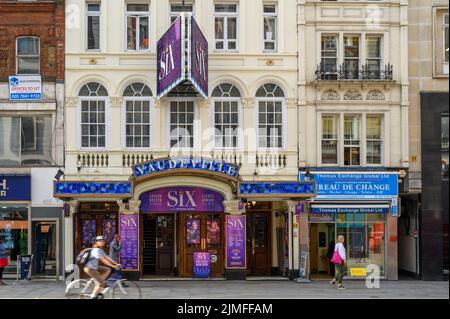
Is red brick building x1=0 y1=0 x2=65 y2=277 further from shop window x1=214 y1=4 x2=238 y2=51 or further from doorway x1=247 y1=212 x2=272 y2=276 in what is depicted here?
doorway x1=247 y1=212 x2=272 y2=276

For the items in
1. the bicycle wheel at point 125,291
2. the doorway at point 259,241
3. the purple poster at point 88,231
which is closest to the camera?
the bicycle wheel at point 125,291

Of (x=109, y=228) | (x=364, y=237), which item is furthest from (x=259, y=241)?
(x=109, y=228)

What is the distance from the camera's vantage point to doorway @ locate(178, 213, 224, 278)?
31641 millimetres

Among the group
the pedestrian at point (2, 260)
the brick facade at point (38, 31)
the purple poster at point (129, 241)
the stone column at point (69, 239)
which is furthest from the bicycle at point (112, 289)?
the brick facade at point (38, 31)

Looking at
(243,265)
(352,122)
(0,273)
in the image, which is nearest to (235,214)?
(243,265)

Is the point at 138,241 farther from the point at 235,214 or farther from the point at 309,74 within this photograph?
the point at 309,74

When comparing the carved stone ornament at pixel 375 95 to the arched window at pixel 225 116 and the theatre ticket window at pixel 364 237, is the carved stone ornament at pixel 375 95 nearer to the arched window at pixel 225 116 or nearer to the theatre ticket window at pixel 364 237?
the theatre ticket window at pixel 364 237

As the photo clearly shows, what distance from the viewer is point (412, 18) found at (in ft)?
104

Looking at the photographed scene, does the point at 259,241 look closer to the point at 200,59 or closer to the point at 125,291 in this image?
the point at 200,59

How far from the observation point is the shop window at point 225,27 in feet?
104

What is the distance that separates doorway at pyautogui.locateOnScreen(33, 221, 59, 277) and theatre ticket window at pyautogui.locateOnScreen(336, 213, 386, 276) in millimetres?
10627

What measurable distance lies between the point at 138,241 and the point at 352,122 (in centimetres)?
919

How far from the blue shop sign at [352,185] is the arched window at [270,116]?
1725 millimetres

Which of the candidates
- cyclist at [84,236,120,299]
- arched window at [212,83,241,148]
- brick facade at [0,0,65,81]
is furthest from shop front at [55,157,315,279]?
cyclist at [84,236,120,299]
